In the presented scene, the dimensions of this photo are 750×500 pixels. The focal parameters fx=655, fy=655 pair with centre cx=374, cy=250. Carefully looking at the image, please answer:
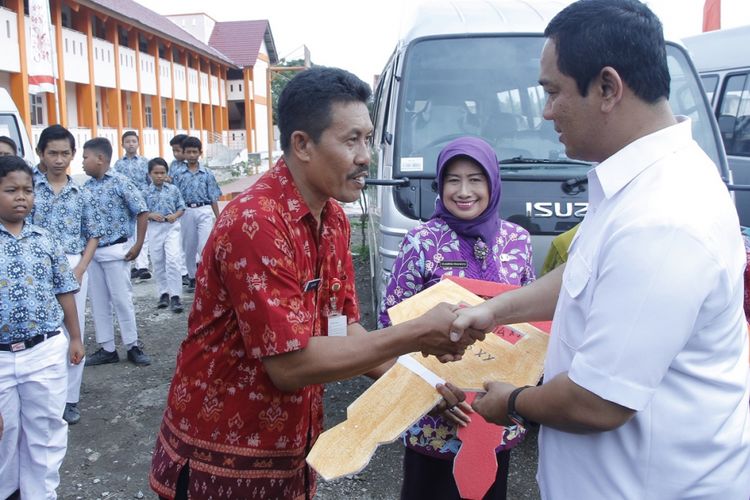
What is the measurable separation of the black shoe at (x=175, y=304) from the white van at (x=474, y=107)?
369 centimetres

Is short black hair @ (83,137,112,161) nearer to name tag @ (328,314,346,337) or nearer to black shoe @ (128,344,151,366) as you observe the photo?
black shoe @ (128,344,151,366)

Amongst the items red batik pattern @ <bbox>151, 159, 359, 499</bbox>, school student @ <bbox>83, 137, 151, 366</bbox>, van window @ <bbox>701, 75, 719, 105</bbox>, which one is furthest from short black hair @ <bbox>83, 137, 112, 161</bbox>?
van window @ <bbox>701, 75, 719, 105</bbox>

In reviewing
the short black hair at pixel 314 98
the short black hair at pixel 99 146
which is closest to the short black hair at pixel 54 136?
the short black hair at pixel 99 146

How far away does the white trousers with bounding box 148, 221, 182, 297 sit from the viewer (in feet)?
24.1

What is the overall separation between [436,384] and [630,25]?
1.07 m

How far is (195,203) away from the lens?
8203 mm

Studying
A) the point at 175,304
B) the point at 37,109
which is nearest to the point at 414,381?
the point at 175,304

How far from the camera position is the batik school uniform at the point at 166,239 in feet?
24.3

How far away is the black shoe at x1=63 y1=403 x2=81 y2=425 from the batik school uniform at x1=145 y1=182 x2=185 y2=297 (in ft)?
9.79

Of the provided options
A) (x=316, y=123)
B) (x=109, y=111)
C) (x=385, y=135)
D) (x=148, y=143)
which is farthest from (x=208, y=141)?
(x=316, y=123)

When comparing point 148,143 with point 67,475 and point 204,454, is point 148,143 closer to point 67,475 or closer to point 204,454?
point 67,475

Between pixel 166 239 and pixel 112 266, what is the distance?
214 centimetres

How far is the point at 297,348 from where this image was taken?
1.63 meters

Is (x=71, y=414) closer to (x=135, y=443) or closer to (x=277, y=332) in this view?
(x=135, y=443)
